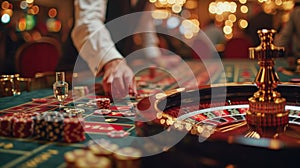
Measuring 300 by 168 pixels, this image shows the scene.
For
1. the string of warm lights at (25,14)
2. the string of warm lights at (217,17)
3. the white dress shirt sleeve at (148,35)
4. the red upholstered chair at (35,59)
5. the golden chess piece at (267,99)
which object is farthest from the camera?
the string of warm lights at (217,17)

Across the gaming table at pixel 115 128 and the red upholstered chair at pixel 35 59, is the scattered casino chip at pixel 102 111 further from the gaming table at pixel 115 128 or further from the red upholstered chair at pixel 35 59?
the red upholstered chair at pixel 35 59

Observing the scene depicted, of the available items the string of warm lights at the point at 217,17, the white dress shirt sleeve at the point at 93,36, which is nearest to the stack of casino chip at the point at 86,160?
the white dress shirt sleeve at the point at 93,36

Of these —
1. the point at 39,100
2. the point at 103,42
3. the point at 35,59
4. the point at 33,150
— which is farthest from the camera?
the point at 35,59

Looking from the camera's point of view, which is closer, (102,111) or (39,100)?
(102,111)

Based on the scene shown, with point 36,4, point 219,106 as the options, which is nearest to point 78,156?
point 219,106

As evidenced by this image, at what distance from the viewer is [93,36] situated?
7.72ft

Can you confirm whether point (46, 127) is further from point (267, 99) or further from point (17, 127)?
point (267, 99)

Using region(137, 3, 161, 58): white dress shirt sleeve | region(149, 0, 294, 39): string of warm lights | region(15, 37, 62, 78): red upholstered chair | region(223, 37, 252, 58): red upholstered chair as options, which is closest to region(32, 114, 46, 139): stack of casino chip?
region(15, 37, 62, 78): red upholstered chair

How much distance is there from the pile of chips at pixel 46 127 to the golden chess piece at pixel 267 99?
21.5 inches

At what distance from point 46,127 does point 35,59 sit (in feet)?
9.04

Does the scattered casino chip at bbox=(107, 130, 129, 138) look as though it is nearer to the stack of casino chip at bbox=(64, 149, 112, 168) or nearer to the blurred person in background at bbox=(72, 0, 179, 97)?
the stack of casino chip at bbox=(64, 149, 112, 168)

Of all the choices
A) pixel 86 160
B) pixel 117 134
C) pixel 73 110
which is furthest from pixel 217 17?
pixel 86 160

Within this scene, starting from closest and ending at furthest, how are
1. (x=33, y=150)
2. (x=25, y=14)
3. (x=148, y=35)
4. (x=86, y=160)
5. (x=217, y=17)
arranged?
1. (x=86, y=160)
2. (x=33, y=150)
3. (x=148, y=35)
4. (x=25, y=14)
5. (x=217, y=17)

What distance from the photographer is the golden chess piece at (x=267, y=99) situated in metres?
1.22
